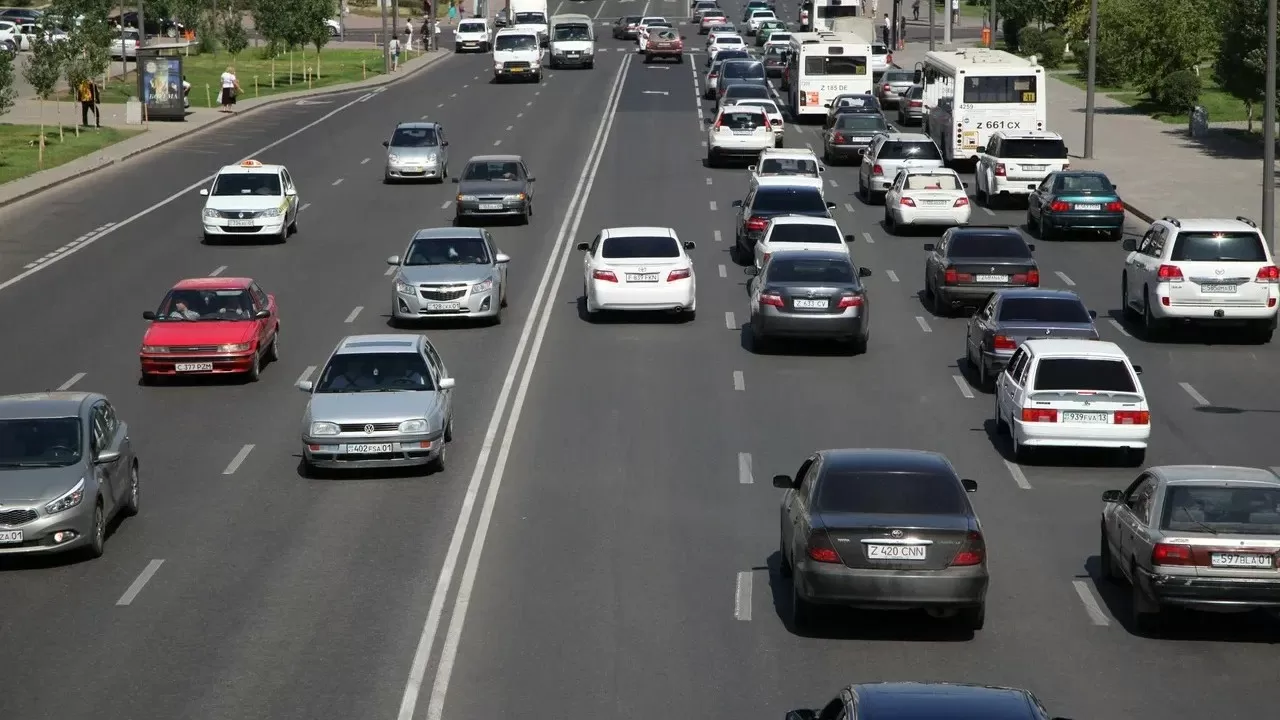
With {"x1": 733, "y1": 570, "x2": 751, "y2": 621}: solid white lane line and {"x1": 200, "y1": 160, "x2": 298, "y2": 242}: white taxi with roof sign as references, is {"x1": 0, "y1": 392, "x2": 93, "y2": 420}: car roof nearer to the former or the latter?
{"x1": 733, "y1": 570, "x2": 751, "y2": 621}: solid white lane line

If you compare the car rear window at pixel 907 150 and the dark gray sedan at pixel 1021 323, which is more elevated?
the car rear window at pixel 907 150

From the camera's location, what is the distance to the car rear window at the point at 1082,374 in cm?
2203

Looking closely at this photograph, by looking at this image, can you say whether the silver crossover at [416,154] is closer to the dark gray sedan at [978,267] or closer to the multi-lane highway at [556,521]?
the multi-lane highway at [556,521]

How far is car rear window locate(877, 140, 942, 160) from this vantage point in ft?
151

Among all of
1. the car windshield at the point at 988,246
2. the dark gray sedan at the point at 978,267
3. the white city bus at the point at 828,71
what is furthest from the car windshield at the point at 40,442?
the white city bus at the point at 828,71

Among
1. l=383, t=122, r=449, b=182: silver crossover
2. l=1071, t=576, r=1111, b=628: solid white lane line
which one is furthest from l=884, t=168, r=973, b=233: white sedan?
l=1071, t=576, r=1111, b=628: solid white lane line

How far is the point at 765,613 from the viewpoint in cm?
1611

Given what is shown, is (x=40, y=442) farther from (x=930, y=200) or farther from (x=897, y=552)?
(x=930, y=200)

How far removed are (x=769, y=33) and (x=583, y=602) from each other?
85.3 meters

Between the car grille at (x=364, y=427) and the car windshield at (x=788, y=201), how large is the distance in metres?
17.5

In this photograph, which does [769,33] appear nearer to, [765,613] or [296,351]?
[296,351]

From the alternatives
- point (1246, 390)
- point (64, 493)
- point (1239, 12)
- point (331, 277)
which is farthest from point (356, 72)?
point (64, 493)

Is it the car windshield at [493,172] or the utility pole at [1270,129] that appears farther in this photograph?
the car windshield at [493,172]

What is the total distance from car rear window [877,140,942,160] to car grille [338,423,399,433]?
2719 cm
